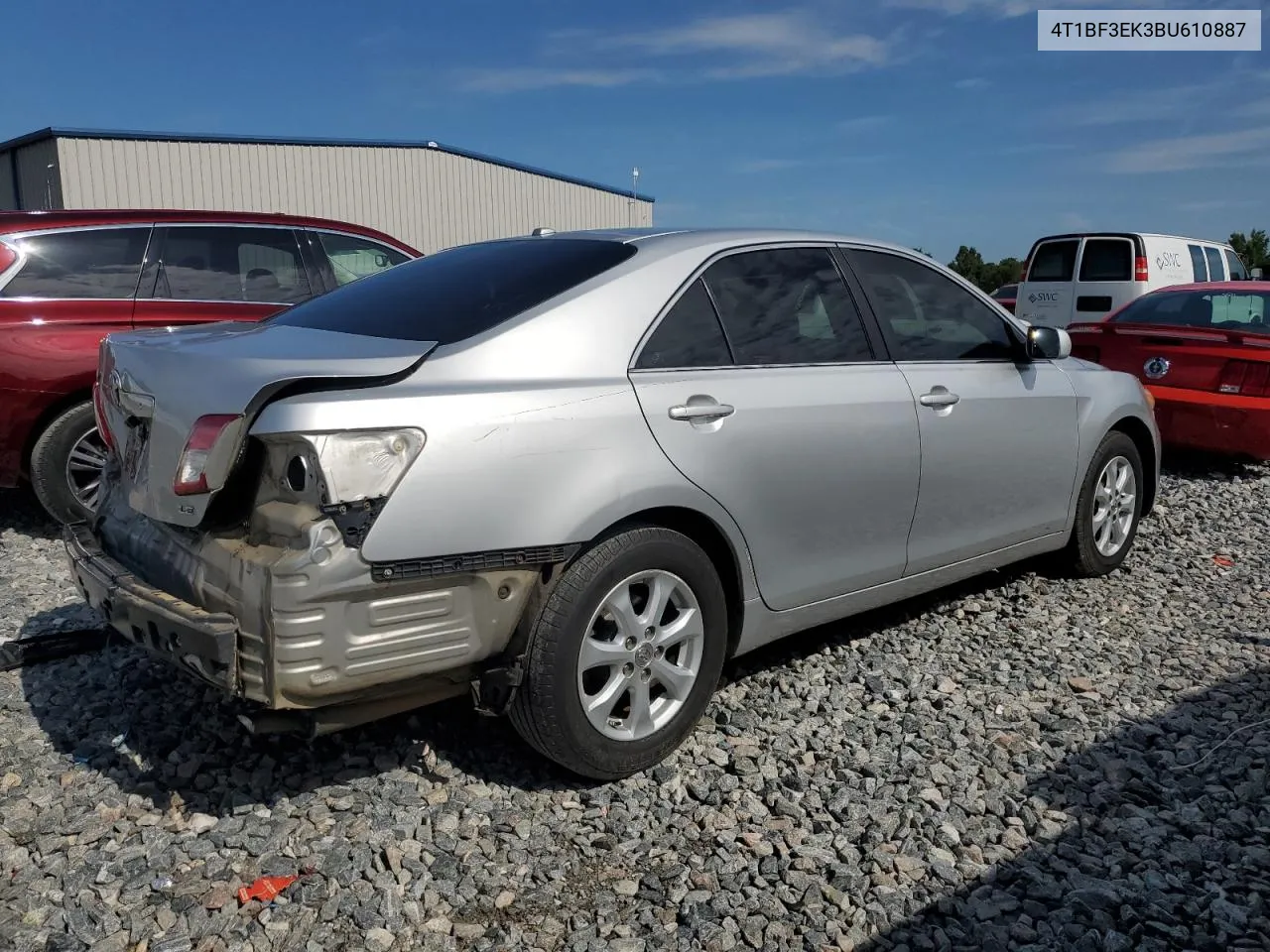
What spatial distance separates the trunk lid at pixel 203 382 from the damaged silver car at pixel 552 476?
0.04ft

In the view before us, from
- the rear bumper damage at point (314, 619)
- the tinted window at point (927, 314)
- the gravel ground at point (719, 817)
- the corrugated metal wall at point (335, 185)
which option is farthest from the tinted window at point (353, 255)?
the corrugated metal wall at point (335, 185)

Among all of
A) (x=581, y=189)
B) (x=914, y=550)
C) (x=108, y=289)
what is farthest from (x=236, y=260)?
(x=581, y=189)

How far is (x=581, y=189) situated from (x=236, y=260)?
1008 inches

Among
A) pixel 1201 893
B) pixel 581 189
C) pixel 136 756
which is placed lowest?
pixel 1201 893

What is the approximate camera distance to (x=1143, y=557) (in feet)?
18.8

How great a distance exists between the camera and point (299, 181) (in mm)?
24281

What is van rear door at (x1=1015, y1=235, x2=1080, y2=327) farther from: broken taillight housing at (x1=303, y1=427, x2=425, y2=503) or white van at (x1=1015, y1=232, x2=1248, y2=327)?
broken taillight housing at (x1=303, y1=427, x2=425, y2=503)

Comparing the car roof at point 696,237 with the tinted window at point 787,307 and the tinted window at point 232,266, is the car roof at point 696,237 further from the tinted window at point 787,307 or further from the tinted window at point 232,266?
the tinted window at point 232,266

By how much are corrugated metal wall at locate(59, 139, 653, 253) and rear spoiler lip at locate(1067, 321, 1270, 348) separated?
13826 mm

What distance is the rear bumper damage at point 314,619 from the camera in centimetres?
249

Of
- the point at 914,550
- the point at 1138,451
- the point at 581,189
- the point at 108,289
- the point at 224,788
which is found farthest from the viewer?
the point at 581,189

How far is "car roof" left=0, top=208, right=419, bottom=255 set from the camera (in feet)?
18.7

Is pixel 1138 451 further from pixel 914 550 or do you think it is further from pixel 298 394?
pixel 298 394

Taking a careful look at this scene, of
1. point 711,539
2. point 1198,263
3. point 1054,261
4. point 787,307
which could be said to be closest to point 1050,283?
point 1054,261
